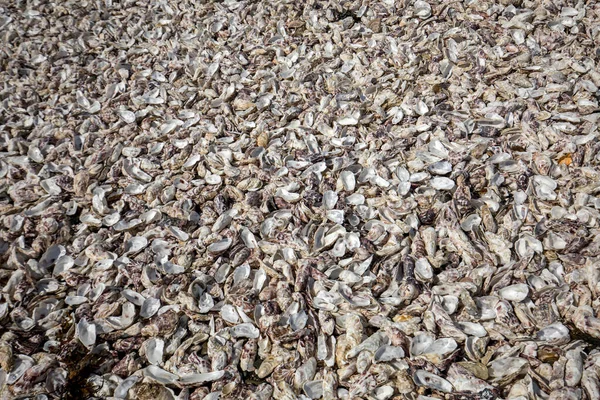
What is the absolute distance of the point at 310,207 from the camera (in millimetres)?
1951

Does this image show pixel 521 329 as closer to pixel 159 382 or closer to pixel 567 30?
pixel 159 382

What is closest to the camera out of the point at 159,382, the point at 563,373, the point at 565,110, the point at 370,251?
the point at 563,373

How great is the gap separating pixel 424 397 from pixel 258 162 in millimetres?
1238

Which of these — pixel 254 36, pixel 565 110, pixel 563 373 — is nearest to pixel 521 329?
pixel 563 373

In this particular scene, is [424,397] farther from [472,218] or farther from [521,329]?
[472,218]

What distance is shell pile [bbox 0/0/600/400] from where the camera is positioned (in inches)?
59.7

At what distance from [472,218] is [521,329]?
18.5 inches

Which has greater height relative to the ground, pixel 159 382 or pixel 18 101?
pixel 18 101

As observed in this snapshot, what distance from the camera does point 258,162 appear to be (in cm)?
217

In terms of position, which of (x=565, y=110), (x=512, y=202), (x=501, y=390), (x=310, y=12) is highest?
(x=310, y=12)

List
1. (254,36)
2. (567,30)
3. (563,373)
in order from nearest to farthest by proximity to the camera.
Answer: (563,373), (567,30), (254,36)

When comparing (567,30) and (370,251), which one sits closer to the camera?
(370,251)

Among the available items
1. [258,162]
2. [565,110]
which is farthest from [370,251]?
[565,110]

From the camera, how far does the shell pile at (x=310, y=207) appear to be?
1.52 meters
